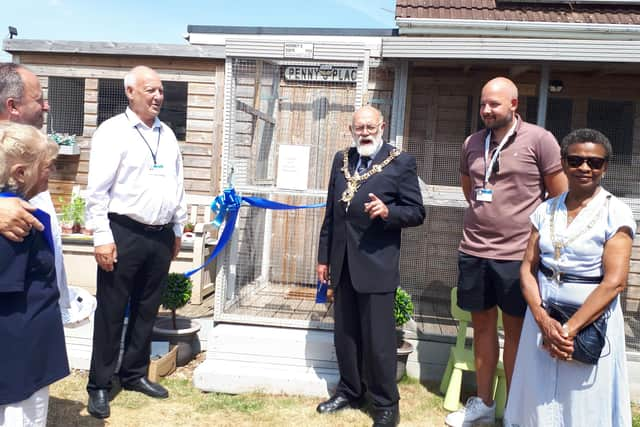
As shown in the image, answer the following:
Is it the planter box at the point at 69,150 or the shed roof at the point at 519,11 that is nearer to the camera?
the shed roof at the point at 519,11

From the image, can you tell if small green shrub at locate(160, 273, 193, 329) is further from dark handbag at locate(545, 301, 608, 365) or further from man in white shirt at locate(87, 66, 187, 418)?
dark handbag at locate(545, 301, 608, 365)

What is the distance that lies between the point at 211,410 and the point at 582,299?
2.25 meters

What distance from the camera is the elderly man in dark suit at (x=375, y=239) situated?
10.4ft

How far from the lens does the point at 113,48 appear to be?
6227 mm

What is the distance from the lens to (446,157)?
13.5 feet

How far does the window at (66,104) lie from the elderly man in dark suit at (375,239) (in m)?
4.44

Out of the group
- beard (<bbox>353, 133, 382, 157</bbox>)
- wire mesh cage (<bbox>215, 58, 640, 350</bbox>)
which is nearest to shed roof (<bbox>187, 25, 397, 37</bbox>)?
wire mesh cage (<bbox>215, 58, 640, 350</bbox>)

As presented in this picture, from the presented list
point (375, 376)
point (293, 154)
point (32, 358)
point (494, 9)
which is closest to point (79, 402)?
point (32, 358)

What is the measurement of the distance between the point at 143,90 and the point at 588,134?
7.68 ft

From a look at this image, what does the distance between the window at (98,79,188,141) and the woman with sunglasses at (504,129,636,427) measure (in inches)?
194

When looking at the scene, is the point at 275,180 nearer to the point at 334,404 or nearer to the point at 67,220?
the point at 334,404

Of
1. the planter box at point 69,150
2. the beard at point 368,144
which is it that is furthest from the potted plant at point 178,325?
the planter box at point 69,150

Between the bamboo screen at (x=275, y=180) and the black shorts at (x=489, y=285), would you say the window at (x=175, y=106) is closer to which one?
the bamboo screen at (x=275, y=180)

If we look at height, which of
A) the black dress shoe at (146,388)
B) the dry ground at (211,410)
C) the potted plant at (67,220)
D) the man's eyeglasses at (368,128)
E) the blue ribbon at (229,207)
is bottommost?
the dry ground at (211,410)
